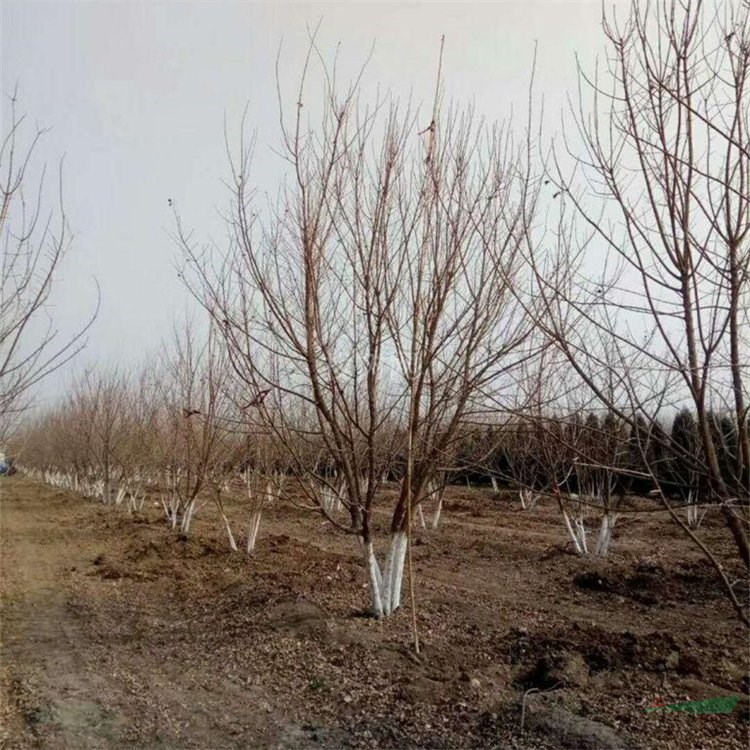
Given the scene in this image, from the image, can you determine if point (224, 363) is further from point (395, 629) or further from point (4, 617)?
point (395, 629)

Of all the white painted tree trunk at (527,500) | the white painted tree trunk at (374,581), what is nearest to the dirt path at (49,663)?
the white painted tree trunk at (374,581)

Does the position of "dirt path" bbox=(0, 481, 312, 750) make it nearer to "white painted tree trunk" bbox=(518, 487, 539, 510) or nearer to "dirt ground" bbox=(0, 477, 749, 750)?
"dirt ground" bbox=(0, 477, 749, 750)

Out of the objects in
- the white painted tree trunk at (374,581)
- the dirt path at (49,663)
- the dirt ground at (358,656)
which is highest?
the white painted tree trunk at (374,581)

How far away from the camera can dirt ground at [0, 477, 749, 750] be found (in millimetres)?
3691

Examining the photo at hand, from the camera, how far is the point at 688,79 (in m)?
2.47

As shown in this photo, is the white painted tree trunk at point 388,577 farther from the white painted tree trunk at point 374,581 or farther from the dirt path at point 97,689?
the dirt path at point 97,689

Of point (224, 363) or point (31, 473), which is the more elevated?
point (224, 363)

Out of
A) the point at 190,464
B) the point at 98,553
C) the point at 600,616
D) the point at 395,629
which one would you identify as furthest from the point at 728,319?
the point at 98,553

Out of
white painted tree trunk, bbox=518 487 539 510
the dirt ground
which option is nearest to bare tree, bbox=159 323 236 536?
the dirt ground

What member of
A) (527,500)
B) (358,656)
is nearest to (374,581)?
(358,656)

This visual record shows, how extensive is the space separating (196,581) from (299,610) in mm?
3137

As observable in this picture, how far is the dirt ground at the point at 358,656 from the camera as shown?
3.69 metres

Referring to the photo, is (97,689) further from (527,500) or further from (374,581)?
(527,500)

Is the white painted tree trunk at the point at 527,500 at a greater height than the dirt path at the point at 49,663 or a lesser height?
greater
